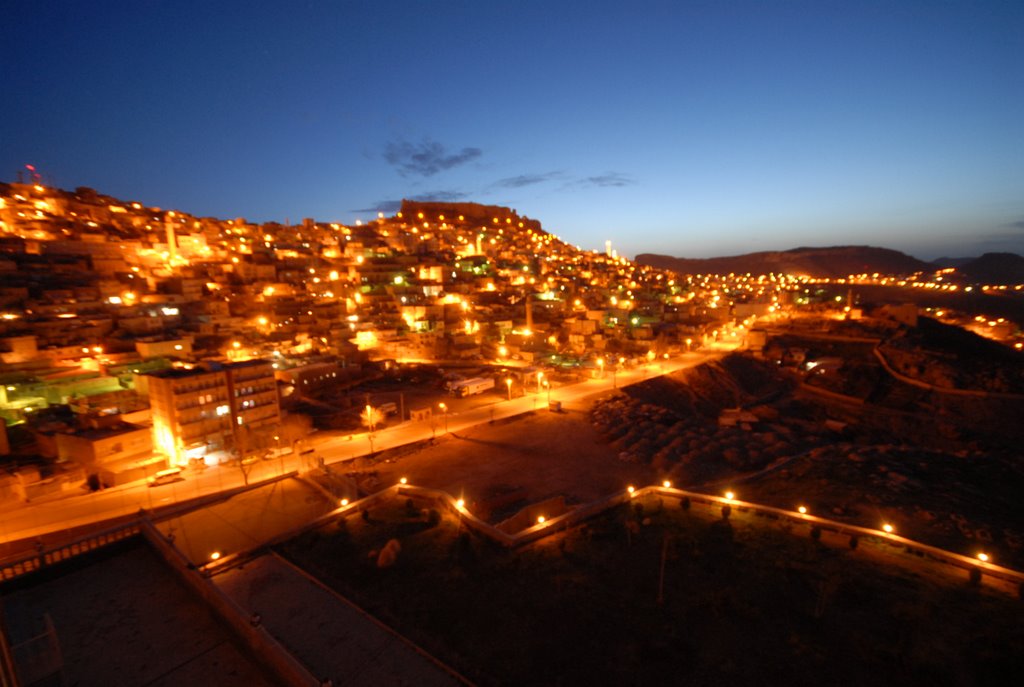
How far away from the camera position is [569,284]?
262ft

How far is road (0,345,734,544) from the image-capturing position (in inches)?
678

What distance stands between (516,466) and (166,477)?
48.0 ft

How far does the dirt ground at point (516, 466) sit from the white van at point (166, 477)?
8124 millimetres

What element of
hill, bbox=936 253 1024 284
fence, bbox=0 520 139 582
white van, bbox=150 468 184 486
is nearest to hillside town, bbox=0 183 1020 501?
white van, bbox=150 468 184 486

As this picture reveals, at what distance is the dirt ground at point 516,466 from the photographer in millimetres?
19875

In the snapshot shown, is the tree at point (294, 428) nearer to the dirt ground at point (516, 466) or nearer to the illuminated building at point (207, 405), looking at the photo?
the illuminated building at point (207, 405)

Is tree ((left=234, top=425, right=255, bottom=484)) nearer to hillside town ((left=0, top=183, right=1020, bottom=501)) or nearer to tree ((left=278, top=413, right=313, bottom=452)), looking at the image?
hillside town ((left=0, top=183, right=1020, bottom=501))

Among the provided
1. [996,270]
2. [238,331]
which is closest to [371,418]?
[238,331]

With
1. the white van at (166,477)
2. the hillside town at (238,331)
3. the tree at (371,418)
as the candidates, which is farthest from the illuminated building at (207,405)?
the tree at (371,418)

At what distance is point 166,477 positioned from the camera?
66.8 ft

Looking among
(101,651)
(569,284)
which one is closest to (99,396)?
(101,651)

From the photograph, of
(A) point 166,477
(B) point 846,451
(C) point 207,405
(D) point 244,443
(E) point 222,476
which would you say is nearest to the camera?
(A) point 166,477

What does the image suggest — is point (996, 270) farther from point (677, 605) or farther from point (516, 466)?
point (677, 605)

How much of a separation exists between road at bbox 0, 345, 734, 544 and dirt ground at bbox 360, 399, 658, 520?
170 cm
